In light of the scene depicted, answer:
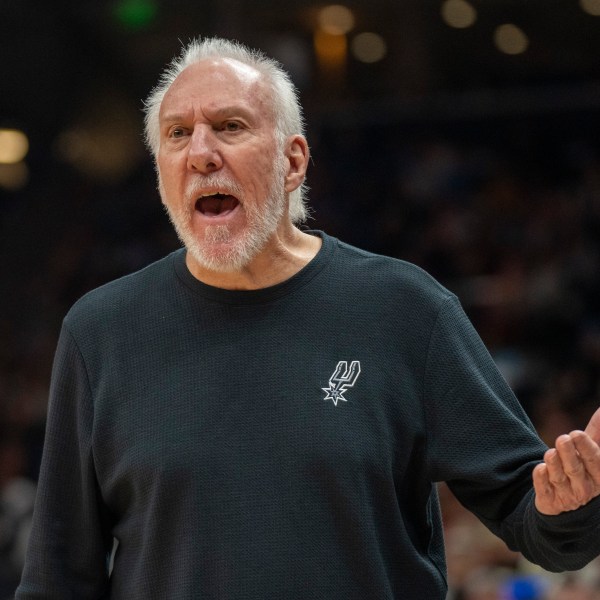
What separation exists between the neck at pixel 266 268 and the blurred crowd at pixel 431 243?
3688 mm

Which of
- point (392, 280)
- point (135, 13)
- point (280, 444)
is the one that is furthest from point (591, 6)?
point (280, 444)

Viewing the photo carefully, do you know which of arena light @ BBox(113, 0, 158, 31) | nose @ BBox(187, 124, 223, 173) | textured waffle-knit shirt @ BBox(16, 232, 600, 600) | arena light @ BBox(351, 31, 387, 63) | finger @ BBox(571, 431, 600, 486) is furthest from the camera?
arena light @ BBox(113, 0, 158, 31)

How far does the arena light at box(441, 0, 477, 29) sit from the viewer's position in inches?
326

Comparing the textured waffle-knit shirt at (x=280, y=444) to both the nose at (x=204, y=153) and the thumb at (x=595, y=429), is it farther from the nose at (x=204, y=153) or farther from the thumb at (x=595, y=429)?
the nose at (x=204, y=153)

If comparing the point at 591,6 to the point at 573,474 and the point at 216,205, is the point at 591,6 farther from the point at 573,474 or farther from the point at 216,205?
the point at 573,474

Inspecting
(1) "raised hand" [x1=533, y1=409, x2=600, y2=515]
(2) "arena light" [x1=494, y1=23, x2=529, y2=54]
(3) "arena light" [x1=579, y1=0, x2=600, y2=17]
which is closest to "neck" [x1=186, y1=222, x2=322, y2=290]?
(1) "raised hand" [x1=533, y1=409, x2=600, y2=515]

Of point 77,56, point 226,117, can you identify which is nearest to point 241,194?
point 226,117

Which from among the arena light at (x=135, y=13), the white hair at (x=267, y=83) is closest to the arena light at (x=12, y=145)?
the arena light at (x=135, y=13)

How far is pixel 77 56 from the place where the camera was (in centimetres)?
1051

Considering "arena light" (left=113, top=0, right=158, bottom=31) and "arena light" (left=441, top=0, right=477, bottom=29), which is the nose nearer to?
"arena light" (left=441, top=0, right=477, bottom=29)

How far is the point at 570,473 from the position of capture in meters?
2.42

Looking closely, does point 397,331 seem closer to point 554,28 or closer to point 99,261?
point 554,28

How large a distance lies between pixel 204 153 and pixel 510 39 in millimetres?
6202

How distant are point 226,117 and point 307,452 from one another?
0.74 meters
